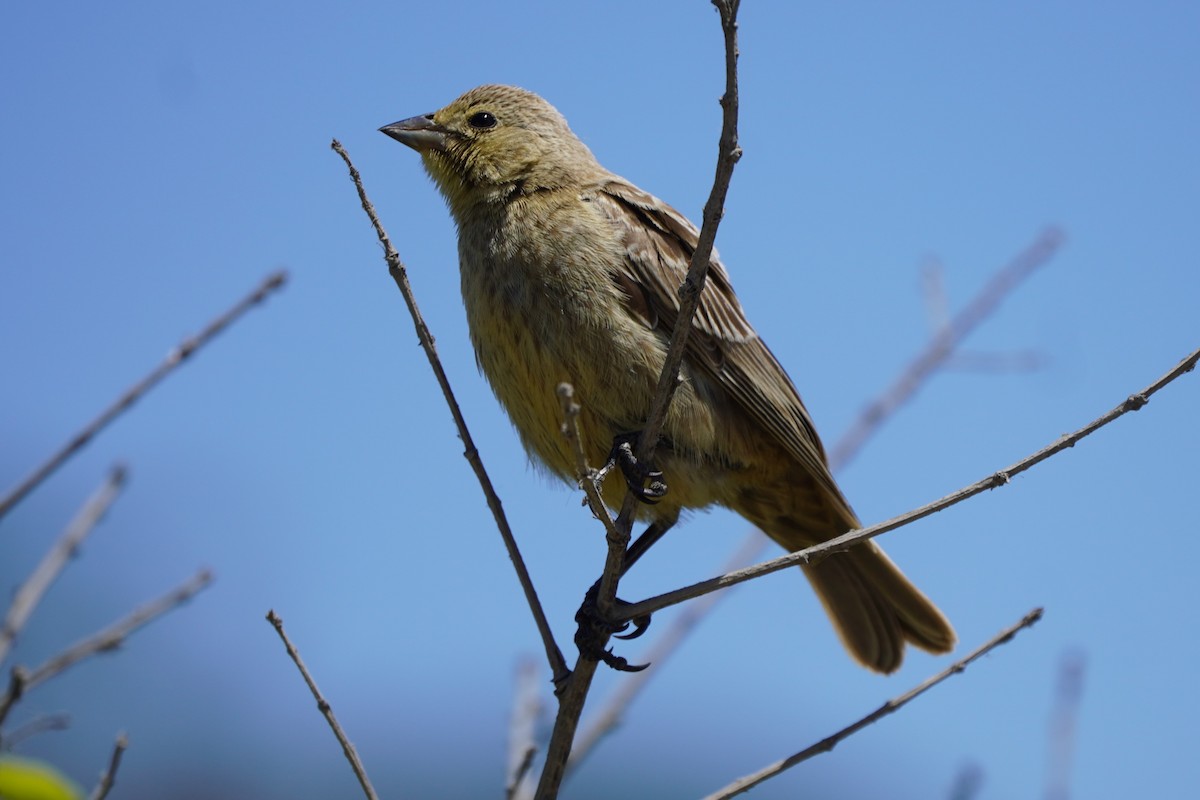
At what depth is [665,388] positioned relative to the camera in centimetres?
321

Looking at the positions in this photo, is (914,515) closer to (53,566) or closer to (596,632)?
(596,632)

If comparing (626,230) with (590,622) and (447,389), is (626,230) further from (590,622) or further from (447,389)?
(590,622)

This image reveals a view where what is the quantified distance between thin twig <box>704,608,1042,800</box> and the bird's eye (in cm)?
316

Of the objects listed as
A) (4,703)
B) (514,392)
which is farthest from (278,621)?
(514,392)

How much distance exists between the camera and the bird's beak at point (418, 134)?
211 inches

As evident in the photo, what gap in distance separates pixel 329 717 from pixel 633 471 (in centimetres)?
115

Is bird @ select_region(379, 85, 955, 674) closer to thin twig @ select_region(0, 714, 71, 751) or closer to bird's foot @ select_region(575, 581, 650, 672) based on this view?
bird's foot @ select_region(575, 581, 650, 672)

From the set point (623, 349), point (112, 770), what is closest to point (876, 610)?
point (623, 349)

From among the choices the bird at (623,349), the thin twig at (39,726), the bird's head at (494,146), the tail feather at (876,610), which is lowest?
the thin twig at (39,726)

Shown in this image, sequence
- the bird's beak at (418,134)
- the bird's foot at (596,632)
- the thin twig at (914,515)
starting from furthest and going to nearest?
the bird's beak at (418,134)
the bird's foot at (596,632)
the thin twig at (914,515)

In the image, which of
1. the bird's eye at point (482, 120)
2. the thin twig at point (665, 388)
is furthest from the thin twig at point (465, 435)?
the bird's eye at point (482, 120)

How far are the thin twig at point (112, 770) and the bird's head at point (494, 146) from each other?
304 cm

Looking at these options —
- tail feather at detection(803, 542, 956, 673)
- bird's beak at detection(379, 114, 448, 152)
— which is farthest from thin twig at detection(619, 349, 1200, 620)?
bird's beak at detection(379, 114, 448, 152)

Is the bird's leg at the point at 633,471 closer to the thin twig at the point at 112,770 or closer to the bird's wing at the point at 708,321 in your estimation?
the bird's wing at the point at 708,321
